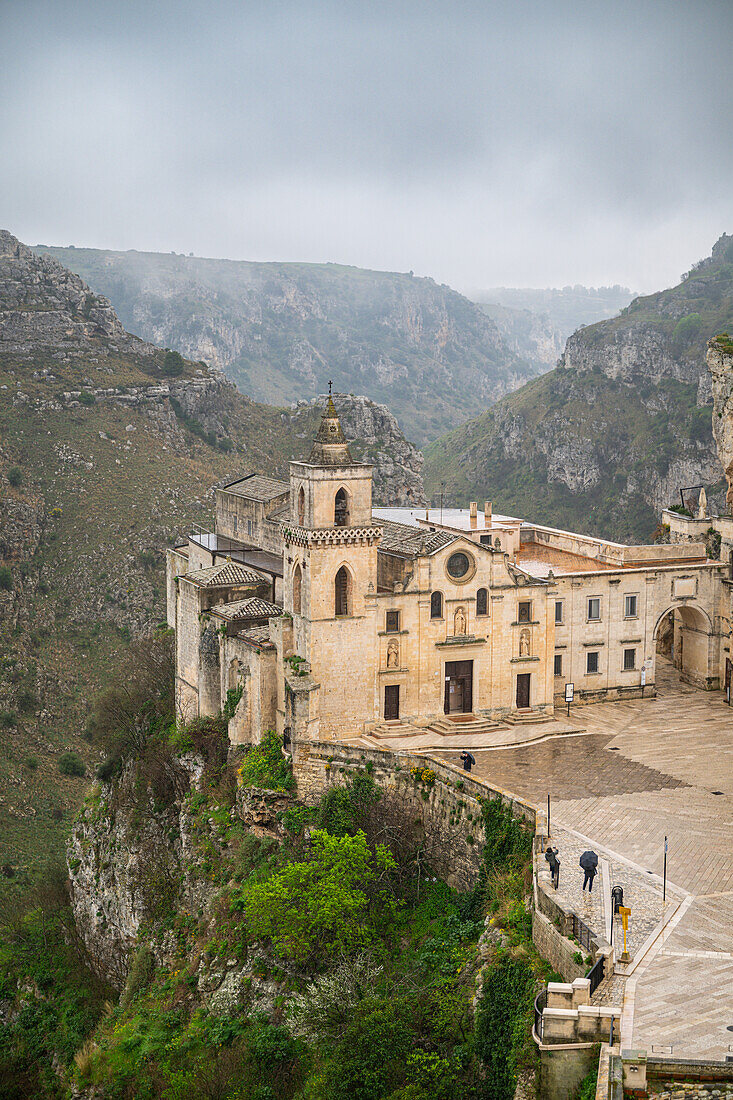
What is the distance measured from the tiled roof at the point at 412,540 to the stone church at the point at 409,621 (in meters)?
0.09

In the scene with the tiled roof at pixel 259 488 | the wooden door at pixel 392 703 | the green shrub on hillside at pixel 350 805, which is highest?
the tiled roof at pixel 259 488

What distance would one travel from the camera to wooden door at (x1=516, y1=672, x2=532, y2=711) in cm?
4688

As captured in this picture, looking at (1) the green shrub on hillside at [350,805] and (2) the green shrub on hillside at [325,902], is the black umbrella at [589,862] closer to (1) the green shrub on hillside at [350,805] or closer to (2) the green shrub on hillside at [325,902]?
(2) the green shrub on hillside at [325,902]

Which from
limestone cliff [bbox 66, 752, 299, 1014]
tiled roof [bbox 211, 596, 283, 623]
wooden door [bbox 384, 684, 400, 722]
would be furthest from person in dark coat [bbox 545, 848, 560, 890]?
tiled roof [bbox 211, 596, 283, 623]

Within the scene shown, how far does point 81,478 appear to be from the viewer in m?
93.1

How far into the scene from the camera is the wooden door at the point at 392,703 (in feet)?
147

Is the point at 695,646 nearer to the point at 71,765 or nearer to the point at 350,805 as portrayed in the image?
the point at 350,805

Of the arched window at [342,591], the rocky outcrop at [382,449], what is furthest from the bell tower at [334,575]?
the rocky outcrop at [382,449]

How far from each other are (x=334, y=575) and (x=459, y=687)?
24.8 ft

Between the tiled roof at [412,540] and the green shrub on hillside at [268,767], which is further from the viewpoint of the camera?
the tiled roof at [412,540]

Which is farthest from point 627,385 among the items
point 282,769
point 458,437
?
point 282,769

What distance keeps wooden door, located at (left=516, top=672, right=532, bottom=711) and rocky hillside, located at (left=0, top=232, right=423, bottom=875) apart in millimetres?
32536

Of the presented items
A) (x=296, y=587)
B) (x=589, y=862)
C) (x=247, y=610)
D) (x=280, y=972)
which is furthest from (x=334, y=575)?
(x=589, y=862)

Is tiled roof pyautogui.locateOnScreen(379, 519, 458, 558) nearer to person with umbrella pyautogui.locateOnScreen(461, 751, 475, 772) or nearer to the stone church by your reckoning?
the stone church
